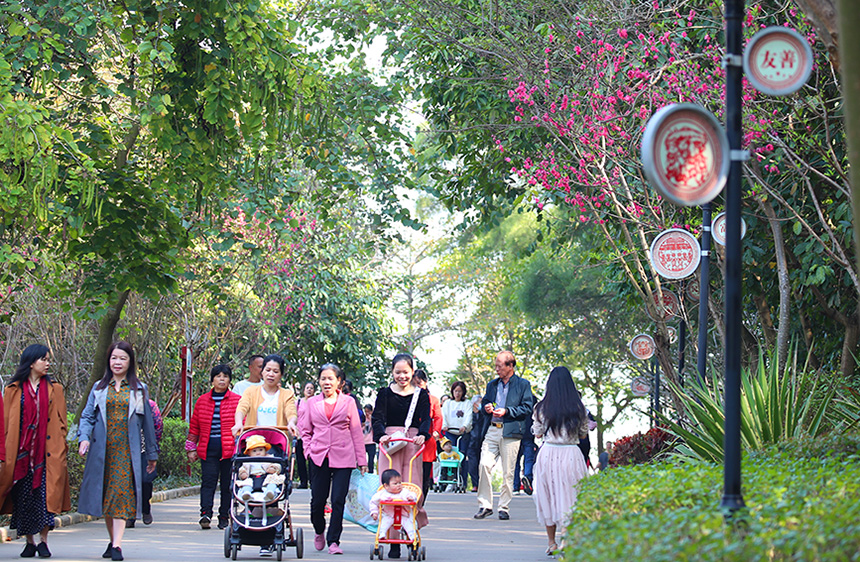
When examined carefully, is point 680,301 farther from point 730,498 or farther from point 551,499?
point 730,498

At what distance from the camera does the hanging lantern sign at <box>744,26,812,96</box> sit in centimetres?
647

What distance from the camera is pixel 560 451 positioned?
1002 cm

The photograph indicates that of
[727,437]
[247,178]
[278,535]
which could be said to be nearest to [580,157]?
[247,178]

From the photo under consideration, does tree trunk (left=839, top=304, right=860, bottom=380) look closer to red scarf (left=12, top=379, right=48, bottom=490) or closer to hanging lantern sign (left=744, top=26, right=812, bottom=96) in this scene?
hanging lantern sign (left=744, top=26, right=812, bottom=96)

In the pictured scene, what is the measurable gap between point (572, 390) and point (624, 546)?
574cm

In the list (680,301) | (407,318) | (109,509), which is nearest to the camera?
(109,509)

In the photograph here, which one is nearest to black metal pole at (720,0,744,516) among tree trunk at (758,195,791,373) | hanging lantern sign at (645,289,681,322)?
tree trunk at (758,195,791,373)

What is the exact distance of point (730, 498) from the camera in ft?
17.4

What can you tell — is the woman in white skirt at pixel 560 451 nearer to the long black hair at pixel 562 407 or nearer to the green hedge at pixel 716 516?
the long black hair at pixel 562 407

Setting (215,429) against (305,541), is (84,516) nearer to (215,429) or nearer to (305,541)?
(215,429)

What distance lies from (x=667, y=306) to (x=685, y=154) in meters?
11.8

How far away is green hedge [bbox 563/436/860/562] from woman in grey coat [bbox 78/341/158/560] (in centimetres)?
455

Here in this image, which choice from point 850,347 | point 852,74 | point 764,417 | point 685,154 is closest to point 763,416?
point 764,417

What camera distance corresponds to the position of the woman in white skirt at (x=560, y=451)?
9945mm
